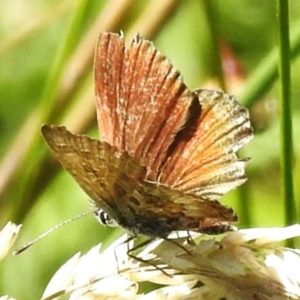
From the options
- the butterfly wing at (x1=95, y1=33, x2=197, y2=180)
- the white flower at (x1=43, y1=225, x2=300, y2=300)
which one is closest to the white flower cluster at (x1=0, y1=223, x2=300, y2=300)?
the white flower at (x1=43, y1=225, x2=300, y2=300)

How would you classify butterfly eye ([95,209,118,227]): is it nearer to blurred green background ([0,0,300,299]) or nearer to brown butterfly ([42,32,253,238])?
brown butterfly ([42,32,253,238])

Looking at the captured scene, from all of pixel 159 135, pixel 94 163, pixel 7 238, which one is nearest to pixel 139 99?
pixel 159 135

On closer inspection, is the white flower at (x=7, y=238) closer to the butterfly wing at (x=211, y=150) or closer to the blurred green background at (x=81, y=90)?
the butterfly wing at (x=211, y=150)

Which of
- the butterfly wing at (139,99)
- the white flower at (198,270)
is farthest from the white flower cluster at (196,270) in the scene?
the butterfly wing at (139,99)

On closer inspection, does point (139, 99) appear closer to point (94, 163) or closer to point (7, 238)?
point (94, 163)

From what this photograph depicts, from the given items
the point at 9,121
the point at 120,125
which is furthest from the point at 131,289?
the point at 9,121

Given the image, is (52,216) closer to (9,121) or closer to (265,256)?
(9,121)
